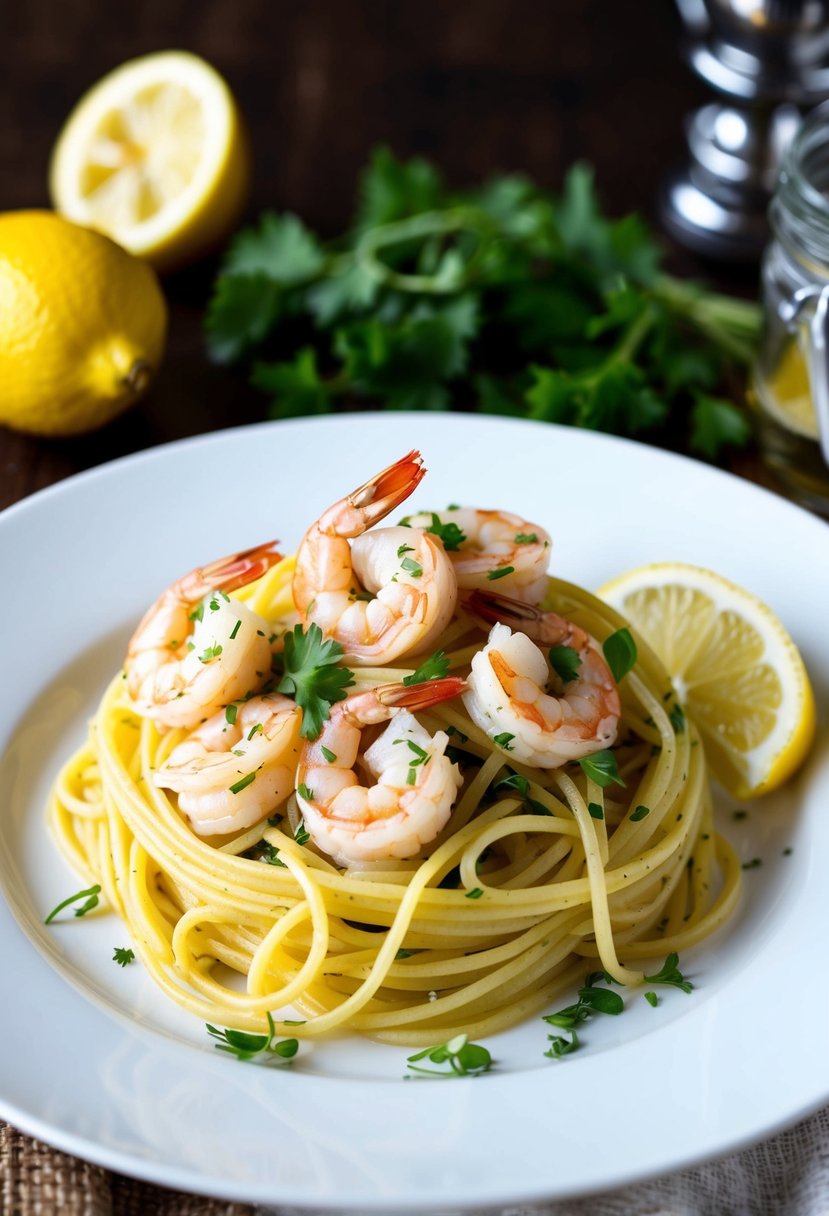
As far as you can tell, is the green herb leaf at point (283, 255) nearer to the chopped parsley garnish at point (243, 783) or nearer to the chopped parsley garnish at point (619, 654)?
the chopped parsley garnish at point (619, 654)

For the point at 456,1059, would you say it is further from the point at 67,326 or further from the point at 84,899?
the point at 67,326

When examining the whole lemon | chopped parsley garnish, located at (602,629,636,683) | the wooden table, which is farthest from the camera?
the wooden table

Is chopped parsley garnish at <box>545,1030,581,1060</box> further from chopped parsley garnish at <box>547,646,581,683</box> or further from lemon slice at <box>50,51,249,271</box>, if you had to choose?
lemon slice at <box>50,51,249,271</box>

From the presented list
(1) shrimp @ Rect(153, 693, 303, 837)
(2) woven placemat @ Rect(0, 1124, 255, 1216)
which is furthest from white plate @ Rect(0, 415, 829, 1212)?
(1) shrimp @ Rect(153, 693, 303, 837)

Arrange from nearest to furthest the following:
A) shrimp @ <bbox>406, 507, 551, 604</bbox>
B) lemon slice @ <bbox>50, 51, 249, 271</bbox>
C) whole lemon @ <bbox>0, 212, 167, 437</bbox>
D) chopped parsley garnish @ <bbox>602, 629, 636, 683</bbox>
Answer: shrimp @ <bbox>406, 507, 551, 604</bbox> → chopped parsley garnish @ <bbox>602, 629, 636, 683</bbox> → whole lemon @ <bbox>0, 212, 167, 437</bbox> → lemon slice @ <bbox>50, 51, 249, 271</bbox>

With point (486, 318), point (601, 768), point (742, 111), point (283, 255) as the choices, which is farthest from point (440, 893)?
point (742, 111)

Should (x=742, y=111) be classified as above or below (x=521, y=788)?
above

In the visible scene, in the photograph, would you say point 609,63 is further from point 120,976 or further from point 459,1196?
point 459,1196
